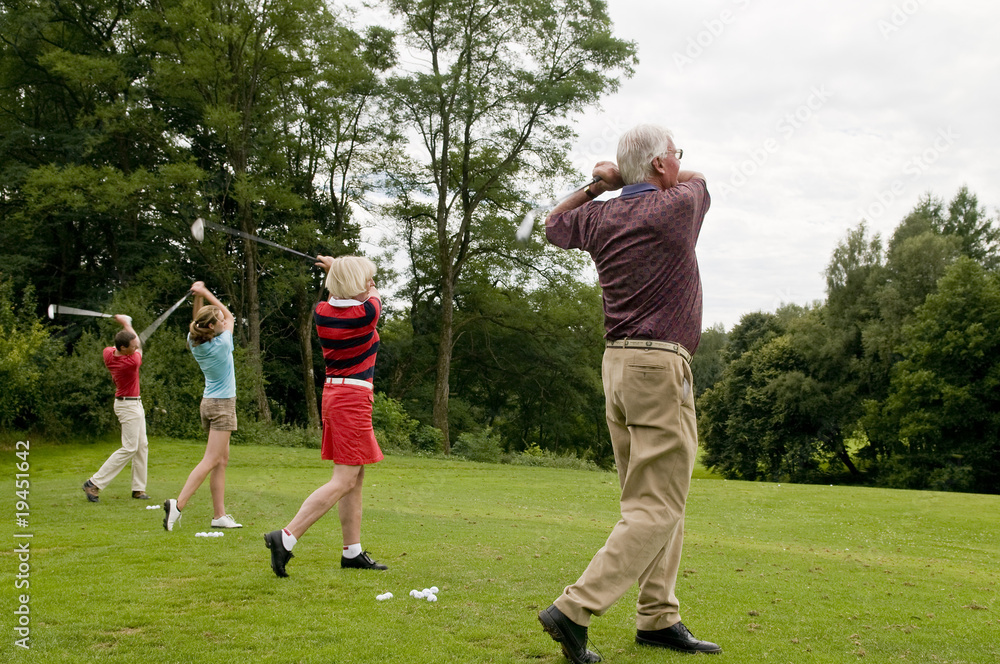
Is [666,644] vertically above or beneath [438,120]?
beneath

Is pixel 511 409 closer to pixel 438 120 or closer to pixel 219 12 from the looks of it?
pixel 438 120

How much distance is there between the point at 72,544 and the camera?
21.5 feet

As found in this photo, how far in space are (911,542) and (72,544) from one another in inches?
370

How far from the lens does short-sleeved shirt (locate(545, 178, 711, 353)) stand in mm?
3836

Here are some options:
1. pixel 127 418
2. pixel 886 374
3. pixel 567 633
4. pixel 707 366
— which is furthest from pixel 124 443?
pixel 707 366

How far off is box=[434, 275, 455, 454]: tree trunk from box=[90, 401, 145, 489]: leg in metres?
23.7

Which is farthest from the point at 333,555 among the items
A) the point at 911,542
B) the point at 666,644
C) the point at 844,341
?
the point at 844,341

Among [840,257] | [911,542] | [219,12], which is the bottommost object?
[911,542]

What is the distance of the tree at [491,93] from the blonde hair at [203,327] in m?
25.1

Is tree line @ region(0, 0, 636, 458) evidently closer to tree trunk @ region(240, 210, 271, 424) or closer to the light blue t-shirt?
tree trunk @ region(240, 210, 271, 424)

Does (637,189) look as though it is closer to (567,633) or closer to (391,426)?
(567,633)

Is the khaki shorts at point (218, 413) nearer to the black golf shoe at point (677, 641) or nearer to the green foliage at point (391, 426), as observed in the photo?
the black golf shoe at point (677, 641)

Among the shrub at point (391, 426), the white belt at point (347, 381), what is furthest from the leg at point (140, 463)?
the shrub at point (391, 426)

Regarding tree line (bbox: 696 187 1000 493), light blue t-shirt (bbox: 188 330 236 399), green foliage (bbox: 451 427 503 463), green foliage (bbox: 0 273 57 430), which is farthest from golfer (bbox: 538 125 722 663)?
tree line (bbox: 696 187 1000 493)
